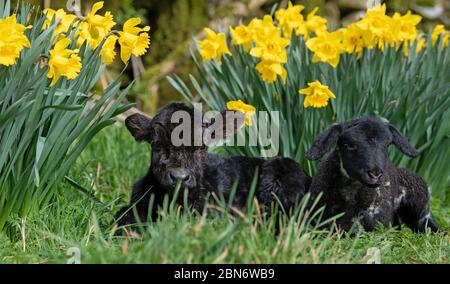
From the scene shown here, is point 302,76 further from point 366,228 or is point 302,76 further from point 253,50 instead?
point 366,228

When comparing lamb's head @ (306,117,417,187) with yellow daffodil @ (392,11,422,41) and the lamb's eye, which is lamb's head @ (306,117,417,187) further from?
yellow daffodil @ (392,11,422,41)

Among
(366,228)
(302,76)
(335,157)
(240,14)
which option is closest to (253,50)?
(302,76)

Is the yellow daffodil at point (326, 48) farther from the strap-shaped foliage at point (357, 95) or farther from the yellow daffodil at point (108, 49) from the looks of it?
the yellow daffodil at point (108, 49)

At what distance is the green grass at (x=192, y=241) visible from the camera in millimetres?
3270

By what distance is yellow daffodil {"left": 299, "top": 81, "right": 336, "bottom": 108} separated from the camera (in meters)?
4.71

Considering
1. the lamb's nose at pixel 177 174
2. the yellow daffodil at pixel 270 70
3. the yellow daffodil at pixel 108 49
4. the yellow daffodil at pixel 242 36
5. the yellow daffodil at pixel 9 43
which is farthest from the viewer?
the yellow daffodil at pixel 242 36

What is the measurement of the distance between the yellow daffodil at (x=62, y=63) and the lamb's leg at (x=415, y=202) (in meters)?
1.94

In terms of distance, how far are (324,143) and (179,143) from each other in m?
0.77

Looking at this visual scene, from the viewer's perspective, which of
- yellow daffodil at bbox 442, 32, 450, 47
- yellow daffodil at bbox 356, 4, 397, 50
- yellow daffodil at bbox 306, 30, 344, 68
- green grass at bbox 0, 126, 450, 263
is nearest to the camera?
green grass at bbox 0, 126, 450, 263

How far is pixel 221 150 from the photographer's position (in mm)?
6059

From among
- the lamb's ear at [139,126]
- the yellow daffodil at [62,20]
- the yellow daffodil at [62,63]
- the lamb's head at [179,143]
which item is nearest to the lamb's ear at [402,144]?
the lamb's head at [179,143]

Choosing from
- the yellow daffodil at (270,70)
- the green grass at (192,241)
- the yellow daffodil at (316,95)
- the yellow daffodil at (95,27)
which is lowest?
the green grass at (192,241)

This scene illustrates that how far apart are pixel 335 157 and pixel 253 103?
0.91 meters

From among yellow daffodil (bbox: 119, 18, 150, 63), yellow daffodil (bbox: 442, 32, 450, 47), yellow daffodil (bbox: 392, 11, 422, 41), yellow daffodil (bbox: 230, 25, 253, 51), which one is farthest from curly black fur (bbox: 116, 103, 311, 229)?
yellow daffodil (bbox: 442, 32, 450, 47)
